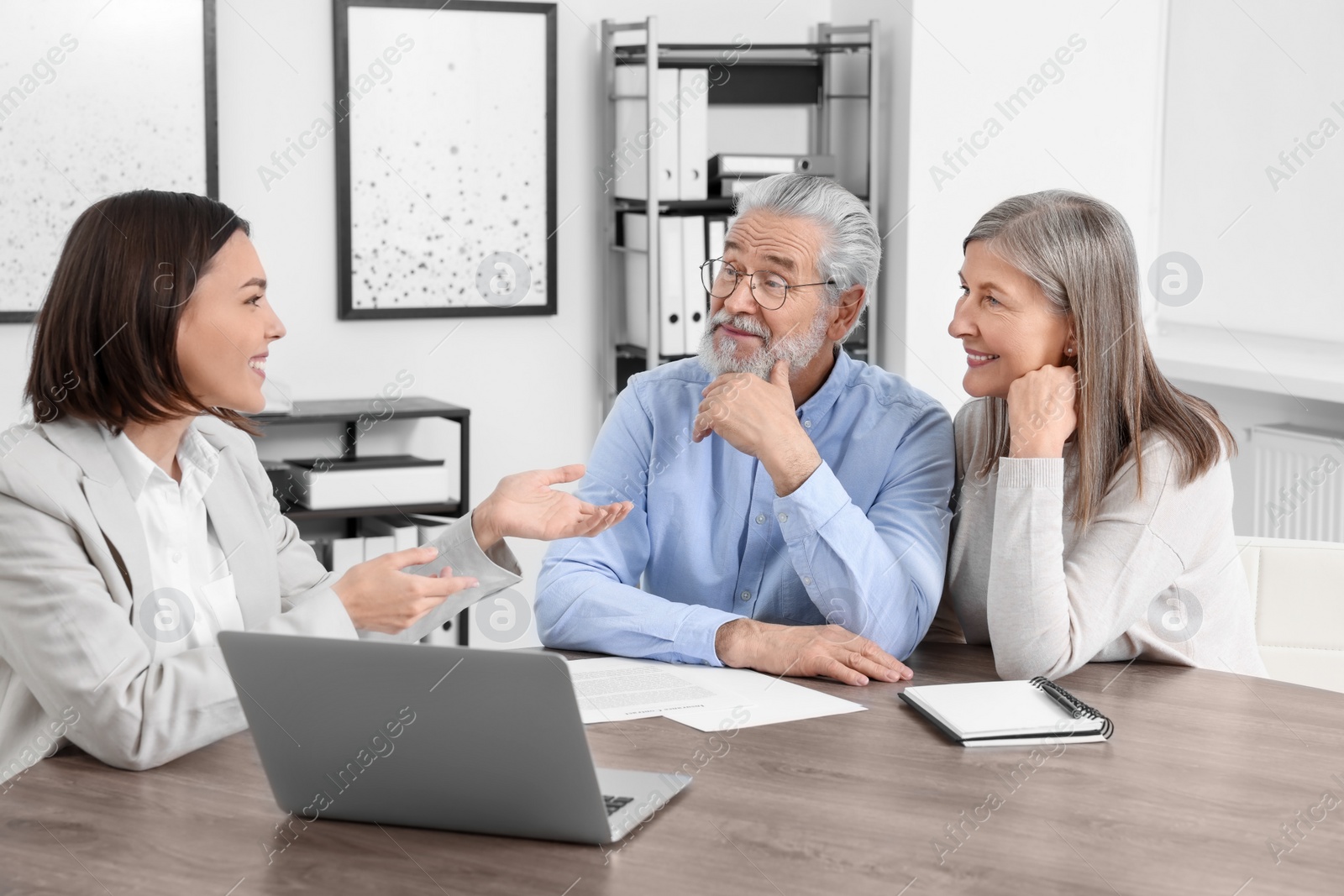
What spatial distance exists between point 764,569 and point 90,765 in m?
0.99

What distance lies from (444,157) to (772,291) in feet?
6.56

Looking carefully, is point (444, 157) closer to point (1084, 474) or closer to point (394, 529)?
point (394, 529)

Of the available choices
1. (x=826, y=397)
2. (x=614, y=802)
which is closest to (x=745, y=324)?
(x=826, y=397)

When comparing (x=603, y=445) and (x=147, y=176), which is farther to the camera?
(x=147, y=176)

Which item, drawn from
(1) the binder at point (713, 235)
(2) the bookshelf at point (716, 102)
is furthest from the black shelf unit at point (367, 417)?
(1) the binder at point (713, 235)

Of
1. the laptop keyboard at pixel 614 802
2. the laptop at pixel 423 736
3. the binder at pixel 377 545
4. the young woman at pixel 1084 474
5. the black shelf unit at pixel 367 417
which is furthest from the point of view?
the binder at pixel 377 545

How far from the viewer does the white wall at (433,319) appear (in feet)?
11.8

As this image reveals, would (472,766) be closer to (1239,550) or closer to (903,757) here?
(903,757)

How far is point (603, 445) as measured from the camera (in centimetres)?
205

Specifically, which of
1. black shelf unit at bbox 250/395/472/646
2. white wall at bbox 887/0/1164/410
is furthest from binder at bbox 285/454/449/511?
white wall at bbox 887/0/1164/410

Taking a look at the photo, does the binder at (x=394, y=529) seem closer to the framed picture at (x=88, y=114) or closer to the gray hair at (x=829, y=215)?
the framed picture at (x=88, y=114)

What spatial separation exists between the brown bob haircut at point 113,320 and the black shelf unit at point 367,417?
1990 mm

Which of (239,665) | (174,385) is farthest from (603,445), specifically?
(239,665)

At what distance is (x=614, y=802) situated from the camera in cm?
118
